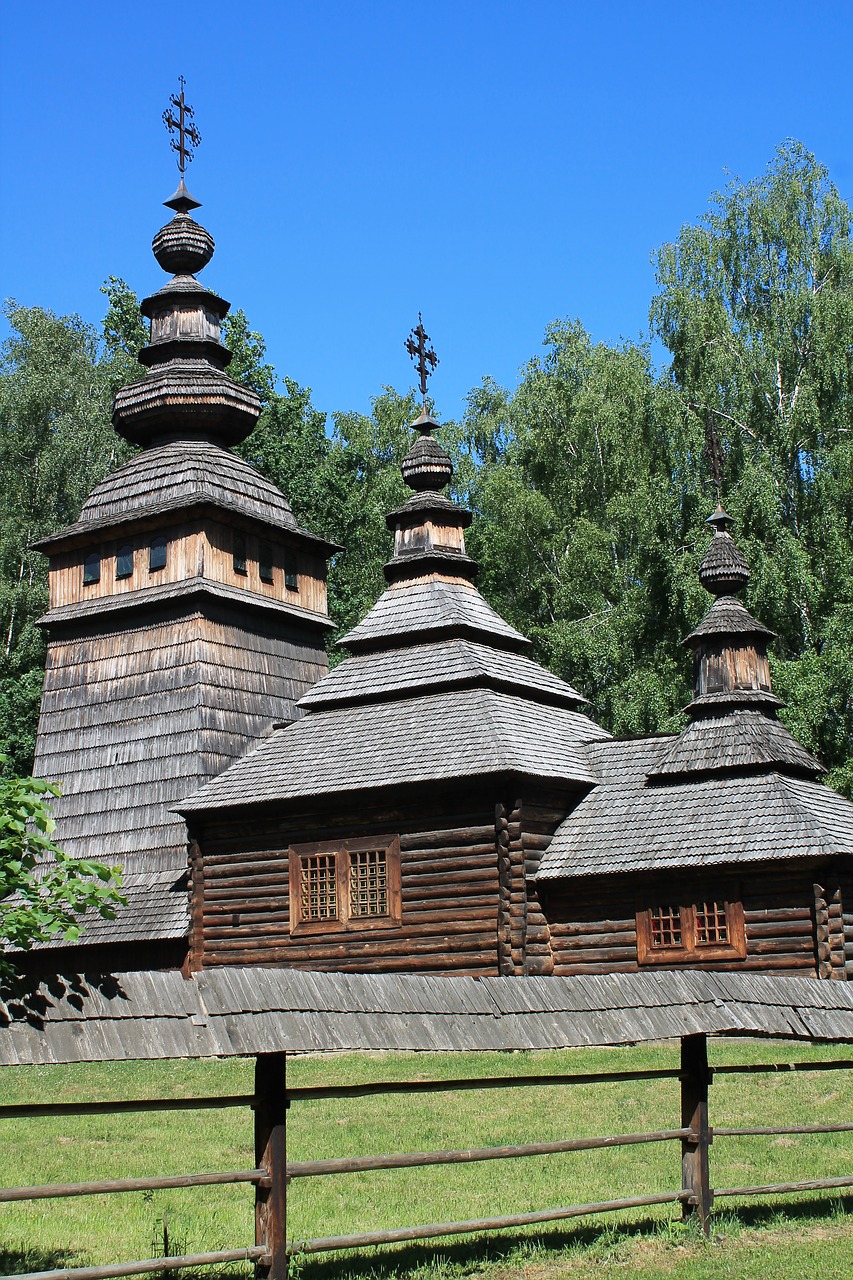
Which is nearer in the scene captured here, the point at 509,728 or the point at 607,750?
the point at 509,728

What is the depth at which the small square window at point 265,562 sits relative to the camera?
1112 inches

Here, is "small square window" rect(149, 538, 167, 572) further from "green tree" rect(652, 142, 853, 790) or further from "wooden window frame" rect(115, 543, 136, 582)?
"green tree" rect(652, 142, 853, 790)

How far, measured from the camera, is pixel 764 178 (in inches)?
1420

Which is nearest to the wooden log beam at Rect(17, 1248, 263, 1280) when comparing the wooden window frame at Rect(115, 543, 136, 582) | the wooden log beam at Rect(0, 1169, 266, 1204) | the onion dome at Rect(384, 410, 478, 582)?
the wooden log beam at Rect(0, 1169, 266, 1204)

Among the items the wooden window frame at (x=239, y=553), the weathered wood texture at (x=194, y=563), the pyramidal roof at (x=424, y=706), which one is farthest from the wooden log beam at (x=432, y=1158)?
the wooden window frame at (x=239, y=553)

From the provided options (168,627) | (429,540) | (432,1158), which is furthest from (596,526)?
(432,1158)

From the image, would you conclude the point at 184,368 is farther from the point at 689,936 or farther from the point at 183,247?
the point at 689,936

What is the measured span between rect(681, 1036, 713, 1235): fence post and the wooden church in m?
9.85

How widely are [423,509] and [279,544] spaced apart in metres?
3.11

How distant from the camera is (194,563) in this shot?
26875mm

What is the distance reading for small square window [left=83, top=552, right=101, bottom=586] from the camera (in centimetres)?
2826

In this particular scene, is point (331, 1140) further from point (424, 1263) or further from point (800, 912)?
point (800, 912)

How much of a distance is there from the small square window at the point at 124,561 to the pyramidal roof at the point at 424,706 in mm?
4401

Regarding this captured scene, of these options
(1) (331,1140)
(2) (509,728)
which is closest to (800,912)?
(2) (509,728)
